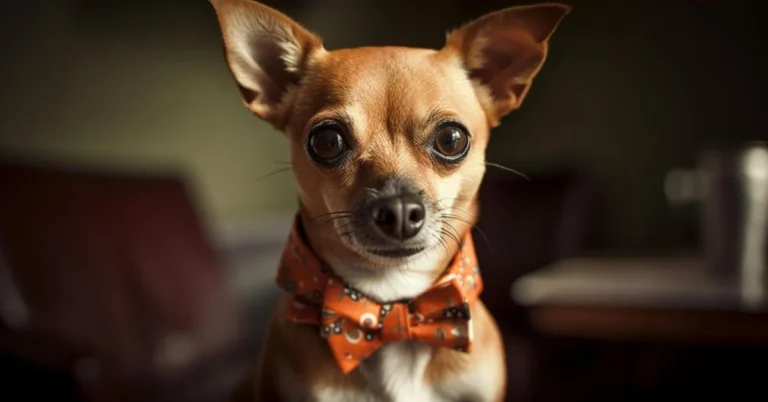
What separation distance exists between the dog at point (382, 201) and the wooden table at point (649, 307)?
1027 millimetres

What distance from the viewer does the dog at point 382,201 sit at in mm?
564

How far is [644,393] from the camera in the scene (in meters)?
1.34

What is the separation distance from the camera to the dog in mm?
564

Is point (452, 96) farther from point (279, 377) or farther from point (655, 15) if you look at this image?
point (655, 15)

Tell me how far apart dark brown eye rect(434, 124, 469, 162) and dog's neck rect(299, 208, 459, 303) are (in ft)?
0.28

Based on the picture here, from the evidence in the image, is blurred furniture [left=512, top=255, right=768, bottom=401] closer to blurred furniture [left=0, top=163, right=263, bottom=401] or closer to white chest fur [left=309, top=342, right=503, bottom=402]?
blurred furniture [left=0, top=163, right=263, bottom=401]

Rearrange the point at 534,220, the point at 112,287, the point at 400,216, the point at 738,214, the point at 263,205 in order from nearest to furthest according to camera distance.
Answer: the point at 400,216
the point at 738,214
the point at 112,287
the point at 263,205
the point at 534,220

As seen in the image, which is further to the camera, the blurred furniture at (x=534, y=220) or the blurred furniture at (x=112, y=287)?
the blurred furniture at (x=534, y=220)

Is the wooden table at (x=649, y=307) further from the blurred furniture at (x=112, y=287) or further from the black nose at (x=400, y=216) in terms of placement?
the black nose at (x=400, y=216)

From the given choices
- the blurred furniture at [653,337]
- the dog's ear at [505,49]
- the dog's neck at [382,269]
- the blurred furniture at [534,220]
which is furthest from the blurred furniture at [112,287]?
the blurred furniture at [534,220]

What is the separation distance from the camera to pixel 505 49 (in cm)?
58

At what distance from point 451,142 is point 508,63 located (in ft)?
0.29

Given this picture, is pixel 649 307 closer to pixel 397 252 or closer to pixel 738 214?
pixel 738 214

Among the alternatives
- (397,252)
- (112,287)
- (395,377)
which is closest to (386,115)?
(397,252)
